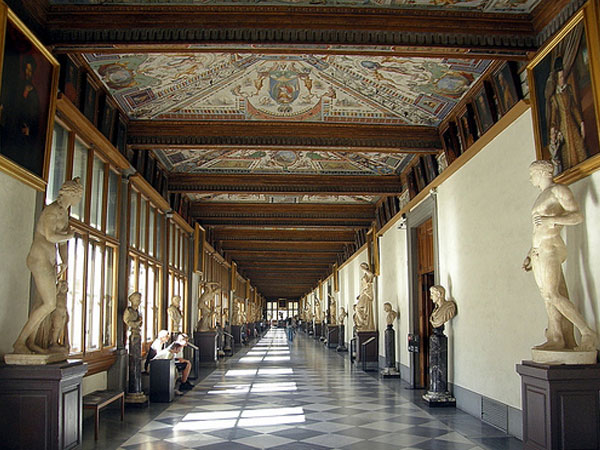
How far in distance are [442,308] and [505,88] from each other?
13.5ft

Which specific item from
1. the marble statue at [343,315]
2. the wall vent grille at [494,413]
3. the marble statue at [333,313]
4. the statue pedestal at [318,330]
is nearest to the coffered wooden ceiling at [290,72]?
the wall vent grille at [494,413]

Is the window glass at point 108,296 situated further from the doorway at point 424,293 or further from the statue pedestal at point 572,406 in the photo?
the statue pedestal at point 572,406

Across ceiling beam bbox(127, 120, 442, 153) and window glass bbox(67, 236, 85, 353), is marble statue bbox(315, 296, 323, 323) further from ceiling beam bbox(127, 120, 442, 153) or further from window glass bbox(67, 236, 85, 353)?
window glass bbox(67, 236, 85, 353)

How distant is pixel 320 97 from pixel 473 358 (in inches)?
194

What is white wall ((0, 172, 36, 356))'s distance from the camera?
5793mm

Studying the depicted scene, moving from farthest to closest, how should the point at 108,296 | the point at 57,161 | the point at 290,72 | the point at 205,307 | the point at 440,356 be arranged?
the point at 205,307 → the point at 440,356 → the point at 108,296 → the point at 290,72 → the point at 57,161

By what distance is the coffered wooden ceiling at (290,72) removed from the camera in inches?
258

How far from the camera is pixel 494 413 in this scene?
8016 millimetres

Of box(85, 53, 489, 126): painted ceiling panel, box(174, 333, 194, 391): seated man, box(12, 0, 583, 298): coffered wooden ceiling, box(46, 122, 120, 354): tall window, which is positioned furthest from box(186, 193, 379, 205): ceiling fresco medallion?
box(46, 122, 120, 354): tall window

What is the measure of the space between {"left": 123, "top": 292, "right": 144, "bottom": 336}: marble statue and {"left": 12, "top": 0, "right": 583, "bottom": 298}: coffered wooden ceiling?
2810 millimetres

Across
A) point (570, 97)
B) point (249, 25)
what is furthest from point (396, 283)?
point (249, 25)

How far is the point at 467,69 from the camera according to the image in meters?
8.06

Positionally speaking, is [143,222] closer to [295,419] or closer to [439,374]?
[295,419]

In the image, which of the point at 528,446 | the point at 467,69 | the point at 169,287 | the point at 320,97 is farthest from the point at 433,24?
the point at 169,287
